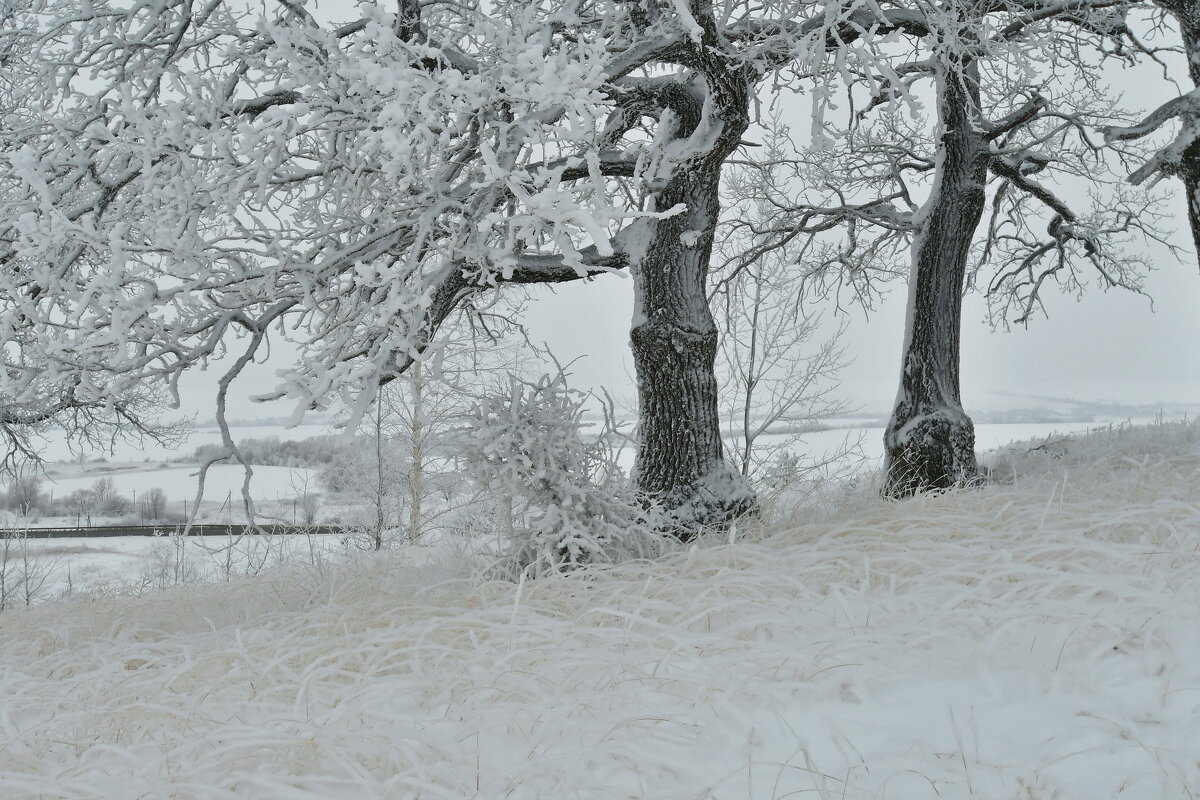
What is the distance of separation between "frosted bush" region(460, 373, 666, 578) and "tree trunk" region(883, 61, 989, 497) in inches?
171

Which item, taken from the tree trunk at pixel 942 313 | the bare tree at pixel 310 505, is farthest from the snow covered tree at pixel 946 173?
the bare tree at pixel 310 505

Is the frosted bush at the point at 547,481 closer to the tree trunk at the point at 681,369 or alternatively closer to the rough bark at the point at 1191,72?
the tree trunk at the point at 681,369

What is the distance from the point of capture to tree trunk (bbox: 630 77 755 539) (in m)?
6.29

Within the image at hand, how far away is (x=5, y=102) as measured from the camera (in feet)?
32.7

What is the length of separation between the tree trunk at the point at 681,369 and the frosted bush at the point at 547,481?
1302 millimetres

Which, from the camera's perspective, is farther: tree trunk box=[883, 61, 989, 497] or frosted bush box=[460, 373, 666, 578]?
tree trunk box=[883, 61, 989, 497]

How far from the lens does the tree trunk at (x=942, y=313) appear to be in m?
8.46

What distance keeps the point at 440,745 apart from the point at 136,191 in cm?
532

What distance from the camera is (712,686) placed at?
276 centimetres

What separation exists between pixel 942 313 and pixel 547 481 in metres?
5.40

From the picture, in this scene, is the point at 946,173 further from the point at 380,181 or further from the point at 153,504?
the point at 153,504

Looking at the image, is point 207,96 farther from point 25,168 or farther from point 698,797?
point 698,797

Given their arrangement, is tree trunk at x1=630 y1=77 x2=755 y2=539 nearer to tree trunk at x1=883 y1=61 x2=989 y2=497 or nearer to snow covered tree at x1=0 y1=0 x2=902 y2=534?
snow covered tree at x1=0 y1=0 x2=902 y2=534

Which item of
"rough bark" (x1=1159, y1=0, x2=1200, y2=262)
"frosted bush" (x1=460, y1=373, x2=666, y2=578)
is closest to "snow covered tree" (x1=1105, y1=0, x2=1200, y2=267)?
"rough bark" (x1=1159, y1=0, x2=1200, y2=262)
